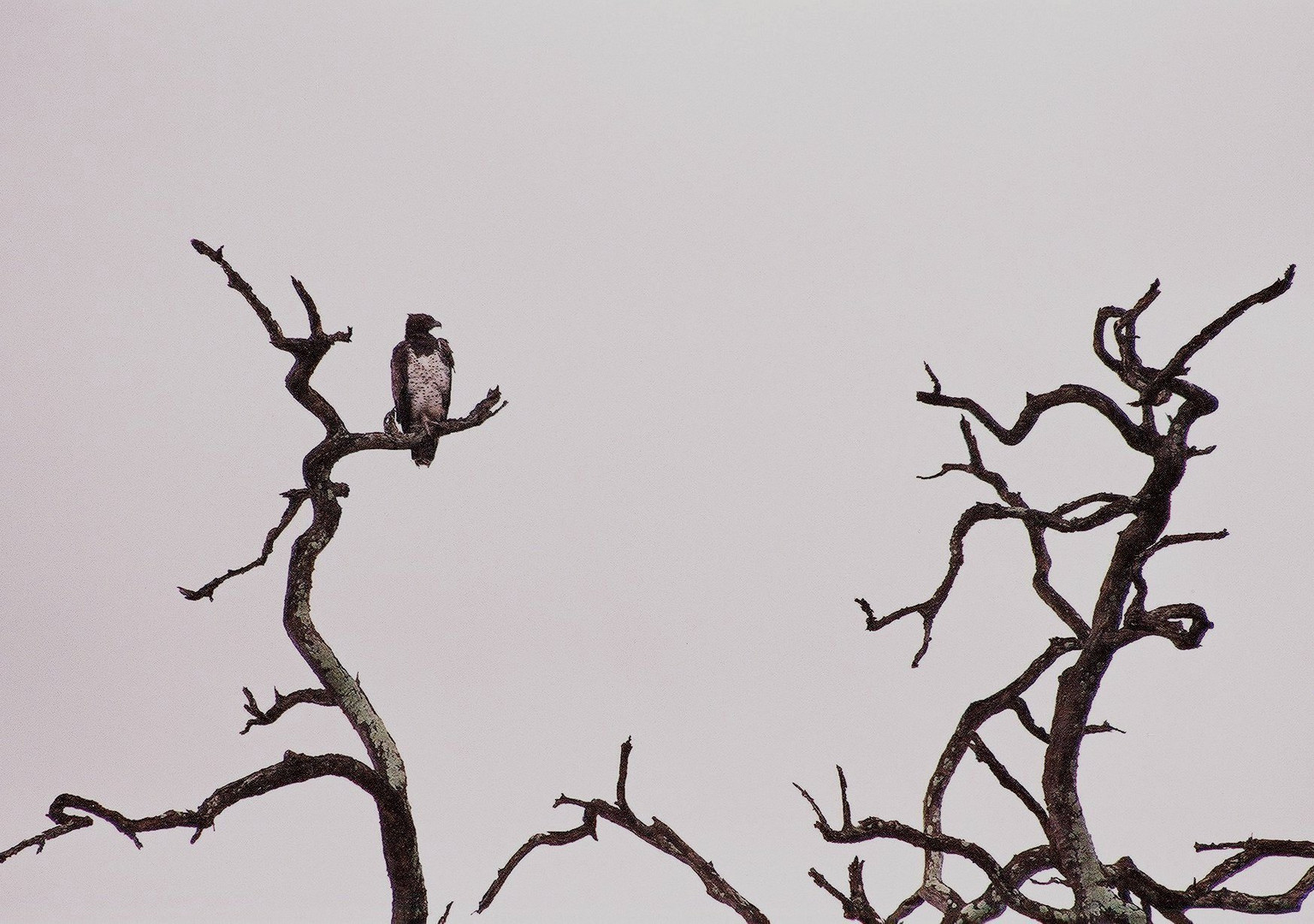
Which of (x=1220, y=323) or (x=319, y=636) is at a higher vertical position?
(x=1220, y=323)

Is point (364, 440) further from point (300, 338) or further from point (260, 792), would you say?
point (260, 792)

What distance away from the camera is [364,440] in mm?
5805

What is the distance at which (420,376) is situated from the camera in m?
Result: 8.02

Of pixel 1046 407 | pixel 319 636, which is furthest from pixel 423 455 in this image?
pixel 1046 407

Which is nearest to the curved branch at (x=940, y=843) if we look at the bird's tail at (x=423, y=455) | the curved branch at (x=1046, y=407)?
the curved branch at (x=1046, y=407)

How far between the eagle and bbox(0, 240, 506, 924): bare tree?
2055 millimetres

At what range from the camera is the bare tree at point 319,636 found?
5383mm

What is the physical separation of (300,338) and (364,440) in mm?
540

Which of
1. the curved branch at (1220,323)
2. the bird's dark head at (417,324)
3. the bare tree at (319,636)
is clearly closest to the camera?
the curved branch at (1220,323)

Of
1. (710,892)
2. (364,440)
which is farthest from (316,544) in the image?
(710,892)

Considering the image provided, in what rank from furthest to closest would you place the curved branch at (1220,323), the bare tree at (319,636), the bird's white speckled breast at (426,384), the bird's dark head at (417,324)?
the bird's dark head at (417,324), the bird's white speckled breast at (426,384), the bare tree at (319,636), the curved branch at (1220,323)

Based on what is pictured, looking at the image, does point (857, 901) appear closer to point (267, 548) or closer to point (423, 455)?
point (267, 548)

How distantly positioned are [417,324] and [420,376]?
0.34 m

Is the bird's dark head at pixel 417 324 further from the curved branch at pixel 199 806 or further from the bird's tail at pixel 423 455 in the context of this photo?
the curved branch at pixel 199 806
